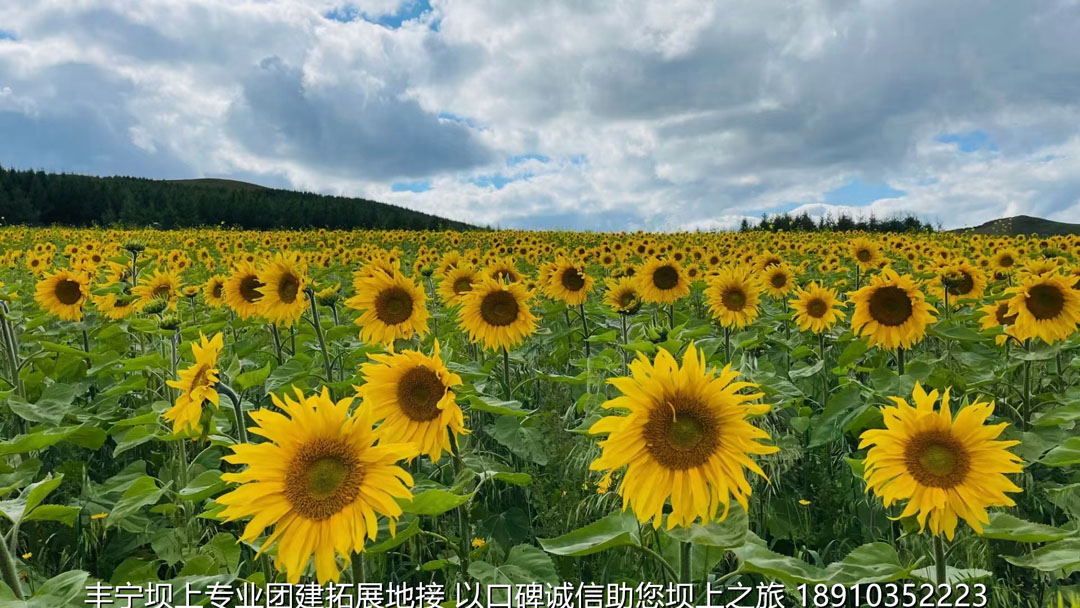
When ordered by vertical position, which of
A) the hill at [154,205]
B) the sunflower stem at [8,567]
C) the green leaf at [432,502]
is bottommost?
the sunflower stem at [8,567]

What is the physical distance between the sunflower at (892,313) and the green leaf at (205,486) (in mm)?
3743

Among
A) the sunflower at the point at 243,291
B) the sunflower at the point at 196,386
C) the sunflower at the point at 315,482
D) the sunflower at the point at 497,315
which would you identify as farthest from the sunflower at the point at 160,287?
the sunflower at the point at 315,482

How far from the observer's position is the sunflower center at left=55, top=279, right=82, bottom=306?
5.68 m

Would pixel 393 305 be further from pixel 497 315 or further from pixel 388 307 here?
pixel 497 315

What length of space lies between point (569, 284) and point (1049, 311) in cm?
360

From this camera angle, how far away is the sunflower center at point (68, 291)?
18.6 ft

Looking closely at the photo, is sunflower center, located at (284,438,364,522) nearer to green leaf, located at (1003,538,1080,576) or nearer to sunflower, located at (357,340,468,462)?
sunflower, located at (357,340,468,462)

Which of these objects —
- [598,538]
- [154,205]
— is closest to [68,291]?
[598,538]

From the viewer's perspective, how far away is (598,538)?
2.25m

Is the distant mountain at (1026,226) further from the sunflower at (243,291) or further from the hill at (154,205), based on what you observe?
the hill at (154,205)

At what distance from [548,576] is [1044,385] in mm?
4469

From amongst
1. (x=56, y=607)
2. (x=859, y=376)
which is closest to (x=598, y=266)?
(x=859, y=376)

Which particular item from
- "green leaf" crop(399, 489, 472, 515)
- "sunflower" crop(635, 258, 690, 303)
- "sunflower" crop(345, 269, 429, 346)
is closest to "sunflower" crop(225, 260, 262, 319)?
"sunflower" crop(345, 269, 429, 346)

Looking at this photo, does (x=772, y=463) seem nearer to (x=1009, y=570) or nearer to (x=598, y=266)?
(x=1009, y=570)
